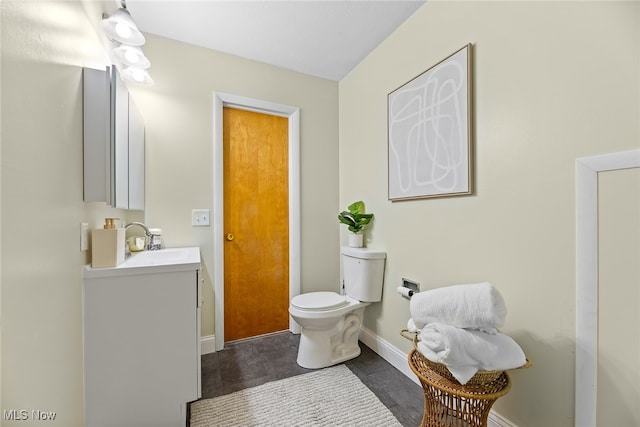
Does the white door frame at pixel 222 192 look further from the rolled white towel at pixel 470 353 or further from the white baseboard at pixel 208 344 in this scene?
the rolled white towel at pixel 470 353

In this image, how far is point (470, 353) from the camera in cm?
93

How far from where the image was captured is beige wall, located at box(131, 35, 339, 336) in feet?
5.97

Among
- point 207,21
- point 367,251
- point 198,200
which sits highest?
point 207,21

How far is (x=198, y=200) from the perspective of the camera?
1.94m

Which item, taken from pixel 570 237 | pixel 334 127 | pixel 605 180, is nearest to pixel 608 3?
pixel 605 180

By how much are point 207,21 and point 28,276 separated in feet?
5.80

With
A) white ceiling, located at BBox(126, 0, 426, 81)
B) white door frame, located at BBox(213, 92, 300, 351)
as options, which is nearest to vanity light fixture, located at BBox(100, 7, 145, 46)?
white ceiling, located at BBox(126, 0, 426, 81)

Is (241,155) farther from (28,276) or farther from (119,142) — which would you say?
(28,276)

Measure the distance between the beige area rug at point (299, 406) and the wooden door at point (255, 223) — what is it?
2.28 ft

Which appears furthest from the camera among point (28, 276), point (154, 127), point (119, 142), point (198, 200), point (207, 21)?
point (198, 200)

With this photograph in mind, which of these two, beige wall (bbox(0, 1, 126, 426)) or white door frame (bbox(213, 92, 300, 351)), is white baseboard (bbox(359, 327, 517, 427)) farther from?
beige wall (bbox(0, 1, 126, 426))

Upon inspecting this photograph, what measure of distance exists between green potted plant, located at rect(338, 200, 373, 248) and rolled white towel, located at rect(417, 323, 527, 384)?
110 cm

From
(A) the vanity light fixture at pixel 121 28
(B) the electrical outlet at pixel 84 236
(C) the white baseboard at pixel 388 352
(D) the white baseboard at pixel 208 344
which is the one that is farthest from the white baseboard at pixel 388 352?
(A) the vanity light fixture at pixel 121 28

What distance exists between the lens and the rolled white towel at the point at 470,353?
0.93m
